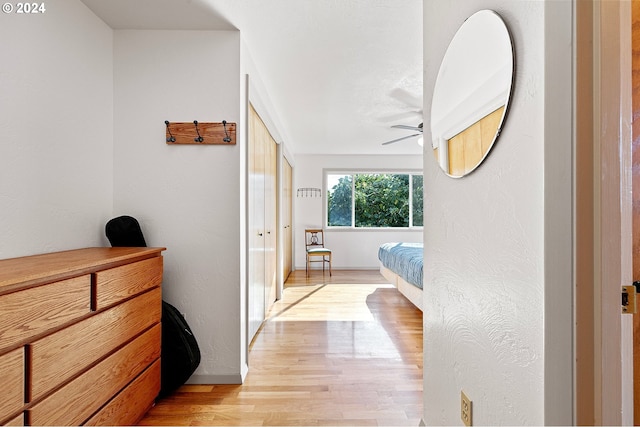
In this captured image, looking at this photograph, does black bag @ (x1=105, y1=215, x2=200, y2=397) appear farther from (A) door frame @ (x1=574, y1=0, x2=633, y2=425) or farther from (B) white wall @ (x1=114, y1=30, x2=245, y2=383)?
(A) door frame @ (x1=574, y1=0, x2=633, y2=425)

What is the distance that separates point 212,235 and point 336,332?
159 centimetres

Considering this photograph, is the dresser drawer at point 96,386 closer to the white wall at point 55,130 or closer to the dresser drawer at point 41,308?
the dresser drawer at point 41,308

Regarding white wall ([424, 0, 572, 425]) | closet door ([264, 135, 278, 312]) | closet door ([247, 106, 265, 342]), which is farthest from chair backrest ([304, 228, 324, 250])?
white wall ([424, 0, 572, 425])

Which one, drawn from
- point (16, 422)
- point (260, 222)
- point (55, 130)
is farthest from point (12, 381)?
point (260, 222)

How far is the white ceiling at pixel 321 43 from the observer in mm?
1908

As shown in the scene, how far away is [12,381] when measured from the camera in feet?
3.19

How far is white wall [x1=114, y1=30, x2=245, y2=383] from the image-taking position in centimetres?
212

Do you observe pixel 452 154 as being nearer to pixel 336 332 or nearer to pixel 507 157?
pixel 507 157

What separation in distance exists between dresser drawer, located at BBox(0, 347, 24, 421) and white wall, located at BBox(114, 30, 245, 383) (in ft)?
3.71

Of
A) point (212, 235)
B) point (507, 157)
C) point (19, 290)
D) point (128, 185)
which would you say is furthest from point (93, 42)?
point (507, 157)

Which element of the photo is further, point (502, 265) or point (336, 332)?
point (336, 332)

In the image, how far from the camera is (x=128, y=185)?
212 cm

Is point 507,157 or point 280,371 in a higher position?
point 507,157

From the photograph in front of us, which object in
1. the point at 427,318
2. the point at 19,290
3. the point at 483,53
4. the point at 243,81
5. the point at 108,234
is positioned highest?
the point at 243,81
